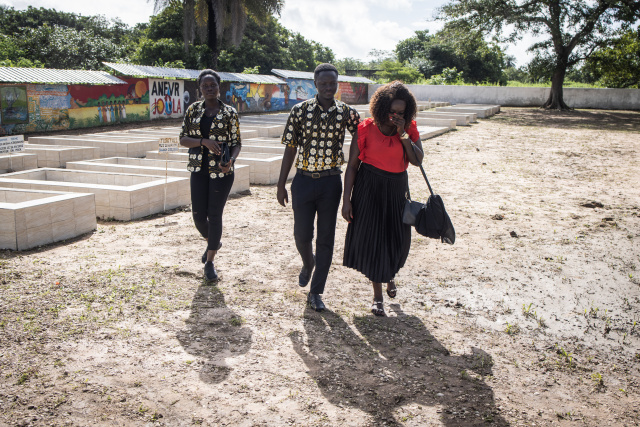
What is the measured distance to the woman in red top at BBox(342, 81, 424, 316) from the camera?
12.1 ft

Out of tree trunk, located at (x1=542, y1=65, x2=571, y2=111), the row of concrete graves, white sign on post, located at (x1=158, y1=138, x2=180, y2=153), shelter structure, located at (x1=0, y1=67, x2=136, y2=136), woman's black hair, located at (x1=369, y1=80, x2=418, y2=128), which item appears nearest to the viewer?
woman's black hair, located at (x1=369, y1=80, x2=418, y2=128)

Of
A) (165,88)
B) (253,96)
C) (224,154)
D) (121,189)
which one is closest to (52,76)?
(165,88)

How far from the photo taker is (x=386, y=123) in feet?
12.1

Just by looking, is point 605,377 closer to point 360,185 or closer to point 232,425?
point 360,185

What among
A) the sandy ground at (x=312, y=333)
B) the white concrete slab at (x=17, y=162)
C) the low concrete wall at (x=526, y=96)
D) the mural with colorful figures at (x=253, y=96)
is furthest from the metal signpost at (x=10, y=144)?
the low concrete wall at (x=526, y=96)

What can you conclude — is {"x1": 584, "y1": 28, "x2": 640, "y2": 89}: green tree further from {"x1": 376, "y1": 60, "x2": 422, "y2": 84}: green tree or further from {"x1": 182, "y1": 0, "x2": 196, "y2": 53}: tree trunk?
{"x1": 182, "y1": 0, "x2": 196, "y2": 53}: tree trunk

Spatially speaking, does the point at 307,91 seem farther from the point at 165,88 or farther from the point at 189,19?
the point at 165,88

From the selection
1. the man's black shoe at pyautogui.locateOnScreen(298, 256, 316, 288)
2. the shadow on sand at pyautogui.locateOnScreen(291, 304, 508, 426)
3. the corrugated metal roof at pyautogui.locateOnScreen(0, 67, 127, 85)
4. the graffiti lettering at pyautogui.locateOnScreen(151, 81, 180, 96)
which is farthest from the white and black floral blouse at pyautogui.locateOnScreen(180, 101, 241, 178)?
the graffiti lettering at pyautogui.locateOnScreen(151, 81, 180, 96)

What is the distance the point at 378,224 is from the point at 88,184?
4802mm

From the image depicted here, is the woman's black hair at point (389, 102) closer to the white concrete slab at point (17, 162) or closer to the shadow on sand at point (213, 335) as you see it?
the shadow on sand at point (213, 335)

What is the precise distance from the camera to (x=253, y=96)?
99.1 ft

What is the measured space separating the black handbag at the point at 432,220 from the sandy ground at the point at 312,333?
73 centimetres

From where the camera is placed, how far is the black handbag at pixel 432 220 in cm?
368

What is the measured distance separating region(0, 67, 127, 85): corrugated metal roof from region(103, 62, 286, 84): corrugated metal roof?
2.30 feet
